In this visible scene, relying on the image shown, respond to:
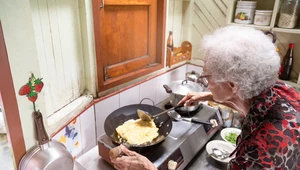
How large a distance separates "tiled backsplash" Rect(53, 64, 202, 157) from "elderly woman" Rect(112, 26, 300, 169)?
668 millimetres

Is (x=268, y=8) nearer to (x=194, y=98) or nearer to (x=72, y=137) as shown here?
(x=194, y=98)

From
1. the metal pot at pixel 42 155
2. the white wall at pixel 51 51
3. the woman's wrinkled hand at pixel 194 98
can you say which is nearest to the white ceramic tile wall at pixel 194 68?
the woman's wrinkled hand at pixel 194 98

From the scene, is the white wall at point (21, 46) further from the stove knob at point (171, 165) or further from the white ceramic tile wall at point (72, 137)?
the stove knob at point (171, 165)

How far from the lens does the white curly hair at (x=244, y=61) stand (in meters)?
0.72

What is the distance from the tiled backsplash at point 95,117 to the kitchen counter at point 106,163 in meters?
0.06

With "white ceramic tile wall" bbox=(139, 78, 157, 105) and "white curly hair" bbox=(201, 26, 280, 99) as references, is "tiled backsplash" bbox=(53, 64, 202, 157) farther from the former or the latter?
"white curly hair" bbox=(201, 26, 280, 99)

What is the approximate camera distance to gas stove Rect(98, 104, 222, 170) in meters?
1.02

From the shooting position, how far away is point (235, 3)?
5.25ft

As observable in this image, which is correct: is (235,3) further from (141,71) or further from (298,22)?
(141,71)

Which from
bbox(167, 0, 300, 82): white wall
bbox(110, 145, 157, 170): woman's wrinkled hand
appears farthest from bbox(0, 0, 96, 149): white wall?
bbox(167, 0, 300, 82): white wall

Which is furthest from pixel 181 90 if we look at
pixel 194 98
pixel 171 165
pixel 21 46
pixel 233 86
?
pixel 21 46

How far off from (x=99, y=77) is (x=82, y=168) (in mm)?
462

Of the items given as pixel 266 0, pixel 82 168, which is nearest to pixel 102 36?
pixel 82 168

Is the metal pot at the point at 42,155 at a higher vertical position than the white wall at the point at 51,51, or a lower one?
lower
